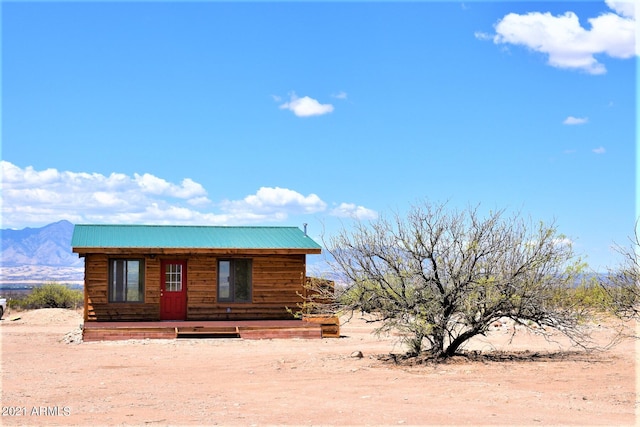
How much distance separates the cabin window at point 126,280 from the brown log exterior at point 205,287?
0.15 m

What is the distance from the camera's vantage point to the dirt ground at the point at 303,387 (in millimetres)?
10000

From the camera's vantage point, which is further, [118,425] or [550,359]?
[550,359]

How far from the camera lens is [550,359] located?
15.7 meters

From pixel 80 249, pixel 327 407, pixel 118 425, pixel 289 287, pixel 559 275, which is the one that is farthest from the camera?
pixel 289 287

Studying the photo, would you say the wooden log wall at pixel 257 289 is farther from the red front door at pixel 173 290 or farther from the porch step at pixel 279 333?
the porch step at pixel 279 333

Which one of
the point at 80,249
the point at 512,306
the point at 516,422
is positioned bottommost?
the point at 516,422

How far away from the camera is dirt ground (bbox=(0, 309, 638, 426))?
10000 mm

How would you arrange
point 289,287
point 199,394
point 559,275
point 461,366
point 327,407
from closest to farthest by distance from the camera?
point 327,407 < point 199,394 < point 461,366 < point 559,275 < point 289,287

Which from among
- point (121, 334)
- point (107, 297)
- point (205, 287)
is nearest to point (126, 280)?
point (107, 297)

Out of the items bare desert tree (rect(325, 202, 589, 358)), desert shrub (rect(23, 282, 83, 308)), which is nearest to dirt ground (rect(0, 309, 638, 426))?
bare desert tree (rect(325, 202, 589, 358))

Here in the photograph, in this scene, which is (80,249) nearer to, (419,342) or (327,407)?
(419,342)

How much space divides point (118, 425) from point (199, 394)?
99.8 inches

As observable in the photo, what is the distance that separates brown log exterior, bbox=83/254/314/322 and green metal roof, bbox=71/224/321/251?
1.02 ft

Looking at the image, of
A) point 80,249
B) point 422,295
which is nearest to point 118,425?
point 422,295
